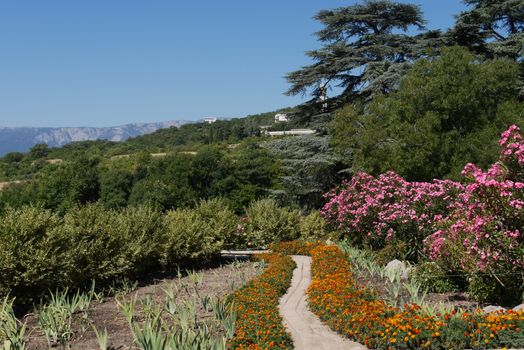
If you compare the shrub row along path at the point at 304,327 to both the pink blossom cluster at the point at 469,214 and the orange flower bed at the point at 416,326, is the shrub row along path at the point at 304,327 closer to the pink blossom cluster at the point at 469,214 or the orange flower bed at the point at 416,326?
the orange flower bed at the point at 416,326

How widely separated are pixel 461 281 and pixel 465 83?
736cm

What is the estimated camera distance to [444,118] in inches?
571

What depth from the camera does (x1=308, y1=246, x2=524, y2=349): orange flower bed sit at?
5391mm

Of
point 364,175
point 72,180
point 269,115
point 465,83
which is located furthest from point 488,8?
point 269,115

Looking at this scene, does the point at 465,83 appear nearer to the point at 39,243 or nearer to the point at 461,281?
the point at 461,281

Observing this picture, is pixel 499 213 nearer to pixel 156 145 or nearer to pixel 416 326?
pixel 416 326

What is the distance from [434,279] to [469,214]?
1722 mm

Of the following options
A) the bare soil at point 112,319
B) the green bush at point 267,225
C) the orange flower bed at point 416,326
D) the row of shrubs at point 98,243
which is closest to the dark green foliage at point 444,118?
the green bush at point 267,225

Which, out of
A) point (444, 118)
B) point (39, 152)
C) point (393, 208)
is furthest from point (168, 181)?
point (39, 152)

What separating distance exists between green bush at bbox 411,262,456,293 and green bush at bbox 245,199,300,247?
30.4 ft

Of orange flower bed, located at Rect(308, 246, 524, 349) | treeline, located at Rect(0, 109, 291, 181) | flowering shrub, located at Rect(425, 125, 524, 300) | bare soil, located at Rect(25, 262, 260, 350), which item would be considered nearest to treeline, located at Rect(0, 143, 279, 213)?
treeline, located at Rect(0, 109, 291, 181)

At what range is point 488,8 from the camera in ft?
65.3

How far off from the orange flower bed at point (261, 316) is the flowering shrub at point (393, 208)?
311 centimetres

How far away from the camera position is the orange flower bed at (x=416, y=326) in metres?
5.39
